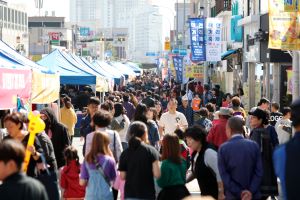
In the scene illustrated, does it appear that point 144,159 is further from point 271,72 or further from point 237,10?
point 237,10

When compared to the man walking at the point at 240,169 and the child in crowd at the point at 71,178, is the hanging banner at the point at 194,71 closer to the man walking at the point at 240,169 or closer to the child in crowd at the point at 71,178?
the child in crowd at the point at 71,178

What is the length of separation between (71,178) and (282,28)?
370 inches

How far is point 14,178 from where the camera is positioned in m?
5.74

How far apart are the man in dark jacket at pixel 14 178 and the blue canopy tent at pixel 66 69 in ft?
58.5

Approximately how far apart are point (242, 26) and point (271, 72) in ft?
31.6

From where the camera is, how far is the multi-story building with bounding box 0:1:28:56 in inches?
4358

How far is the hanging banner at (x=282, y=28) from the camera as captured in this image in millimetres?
18127

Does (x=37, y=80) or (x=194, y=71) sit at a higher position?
(x=194, y=71)

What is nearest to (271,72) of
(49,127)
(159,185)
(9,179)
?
(49,127)

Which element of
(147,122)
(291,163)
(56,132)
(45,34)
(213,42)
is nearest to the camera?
(291,163)

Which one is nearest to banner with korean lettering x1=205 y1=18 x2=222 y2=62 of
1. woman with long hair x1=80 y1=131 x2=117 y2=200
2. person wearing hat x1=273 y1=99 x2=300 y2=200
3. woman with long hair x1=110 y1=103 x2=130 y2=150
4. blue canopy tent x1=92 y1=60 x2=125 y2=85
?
blue canopy tent x1=92 y1=60 x2=125 y2=85

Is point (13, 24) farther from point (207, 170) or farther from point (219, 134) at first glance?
point (207, 170)

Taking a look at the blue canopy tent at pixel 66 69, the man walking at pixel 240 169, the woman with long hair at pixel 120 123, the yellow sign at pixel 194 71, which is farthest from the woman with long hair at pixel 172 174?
the yellow sign at pixel 194 71

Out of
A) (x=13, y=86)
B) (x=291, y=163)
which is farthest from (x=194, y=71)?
(x=291, y=163)
